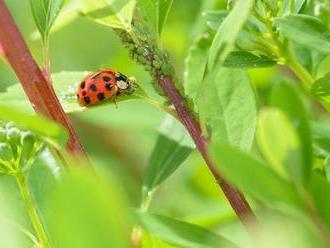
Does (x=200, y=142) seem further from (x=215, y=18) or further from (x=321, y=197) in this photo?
(x=321, y=197)

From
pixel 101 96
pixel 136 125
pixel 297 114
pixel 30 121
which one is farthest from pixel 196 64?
pixel 136 125

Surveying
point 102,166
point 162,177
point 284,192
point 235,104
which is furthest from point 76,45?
point 284,192

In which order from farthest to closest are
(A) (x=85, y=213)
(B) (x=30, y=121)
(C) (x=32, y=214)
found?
(C) (x=32, y=214) < (B) (x=30, y=121) < (A) (x=85, y=213)

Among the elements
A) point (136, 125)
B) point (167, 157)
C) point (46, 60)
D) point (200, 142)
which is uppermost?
point (46, 60)

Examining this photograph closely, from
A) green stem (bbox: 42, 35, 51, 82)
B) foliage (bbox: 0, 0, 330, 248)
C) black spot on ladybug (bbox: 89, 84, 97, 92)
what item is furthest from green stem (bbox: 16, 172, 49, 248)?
black spot on ladybug (bbox: 89, 84, 97, 92)

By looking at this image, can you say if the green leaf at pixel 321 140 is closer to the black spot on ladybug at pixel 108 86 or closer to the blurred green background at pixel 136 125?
the black spot on ladybug at pixel 108 86

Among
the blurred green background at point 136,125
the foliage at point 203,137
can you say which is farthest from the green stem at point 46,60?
the blurred green background at point 136,125

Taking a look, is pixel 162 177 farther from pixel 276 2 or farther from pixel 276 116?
pixel 276 116

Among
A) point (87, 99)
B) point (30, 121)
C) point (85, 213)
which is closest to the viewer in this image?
point (85, 213)

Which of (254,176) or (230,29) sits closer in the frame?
(254,176)
